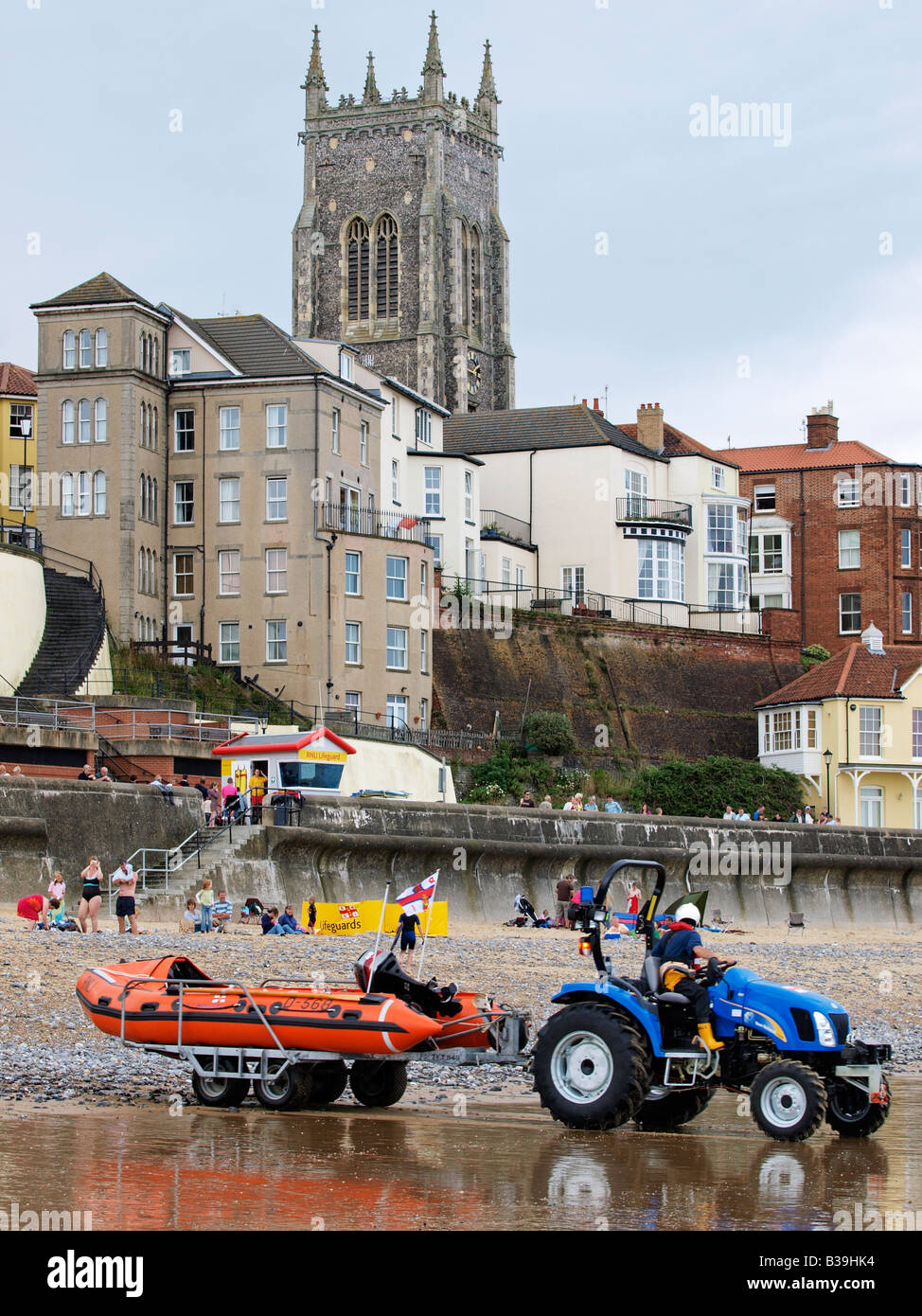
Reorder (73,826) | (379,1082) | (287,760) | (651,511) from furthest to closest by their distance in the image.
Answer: (651,511)
(287,760)
(73,826)
(379,1082)

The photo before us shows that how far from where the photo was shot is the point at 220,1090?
51.0 feet

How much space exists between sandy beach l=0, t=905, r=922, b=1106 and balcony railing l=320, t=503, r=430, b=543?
840 inches

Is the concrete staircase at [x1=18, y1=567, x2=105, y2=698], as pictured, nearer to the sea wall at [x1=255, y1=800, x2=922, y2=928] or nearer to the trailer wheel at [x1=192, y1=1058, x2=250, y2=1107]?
the sea wall at [x1=255, y1=800, x2=922, y2=928]

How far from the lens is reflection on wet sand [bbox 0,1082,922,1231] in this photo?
10.9m

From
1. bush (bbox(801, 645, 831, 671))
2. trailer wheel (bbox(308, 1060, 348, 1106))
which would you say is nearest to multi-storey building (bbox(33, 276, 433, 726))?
bush (bbox(801, 645, 831, 671))

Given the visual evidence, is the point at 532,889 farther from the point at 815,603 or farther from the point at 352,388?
the point at 815,603

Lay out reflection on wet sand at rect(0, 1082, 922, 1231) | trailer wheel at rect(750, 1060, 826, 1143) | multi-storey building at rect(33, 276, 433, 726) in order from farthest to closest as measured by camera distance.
A: 1. multi-storey building at rect(33, 276, 433, 726)
2. trailer wheel at rect(750, 1060, 826, 1143)
3. reflection on wet sand at rect(0, 1082, 922, 1231)

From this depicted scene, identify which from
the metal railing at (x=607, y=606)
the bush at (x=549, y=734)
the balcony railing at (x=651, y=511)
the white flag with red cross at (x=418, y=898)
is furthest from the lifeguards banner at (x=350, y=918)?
the balcony railing at (x=651, y=511)

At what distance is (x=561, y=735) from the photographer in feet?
202

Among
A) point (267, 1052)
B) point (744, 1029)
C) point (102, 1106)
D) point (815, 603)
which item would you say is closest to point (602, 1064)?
point (744, 1029)

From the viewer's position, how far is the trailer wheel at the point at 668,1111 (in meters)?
15.1

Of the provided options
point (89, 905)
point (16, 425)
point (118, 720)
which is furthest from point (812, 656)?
point (89, 905)

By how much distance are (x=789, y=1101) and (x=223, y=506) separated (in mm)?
45136

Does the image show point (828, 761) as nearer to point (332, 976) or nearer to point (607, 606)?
point (607, 606)
